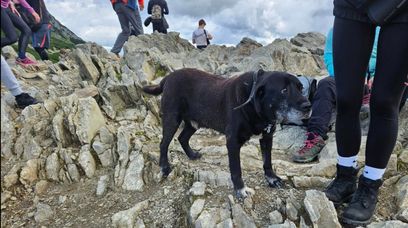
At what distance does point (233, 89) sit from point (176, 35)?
20.7m

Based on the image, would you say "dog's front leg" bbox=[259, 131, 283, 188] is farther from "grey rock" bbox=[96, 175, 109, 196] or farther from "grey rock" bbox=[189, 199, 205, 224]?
"grey rock" bbox=[96, 175, 109, 196]

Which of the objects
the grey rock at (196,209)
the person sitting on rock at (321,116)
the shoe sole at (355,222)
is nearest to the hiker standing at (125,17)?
the person sitting on rock at (321,116)

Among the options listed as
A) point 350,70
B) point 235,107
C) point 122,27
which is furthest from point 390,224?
point 122,27

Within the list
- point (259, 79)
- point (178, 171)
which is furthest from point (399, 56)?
point (178, 171)

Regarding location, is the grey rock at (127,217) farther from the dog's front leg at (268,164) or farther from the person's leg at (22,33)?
the person's leg at (22,33)

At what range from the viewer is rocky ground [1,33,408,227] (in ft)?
17.2

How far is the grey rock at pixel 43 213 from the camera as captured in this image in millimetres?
5954

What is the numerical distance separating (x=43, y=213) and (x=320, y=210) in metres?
4.64

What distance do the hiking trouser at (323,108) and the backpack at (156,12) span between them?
14354 mm

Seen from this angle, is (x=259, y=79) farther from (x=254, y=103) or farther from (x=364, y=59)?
(x=364, y=59)

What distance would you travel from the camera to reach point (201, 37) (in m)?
24.2

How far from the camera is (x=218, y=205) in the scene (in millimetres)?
5520

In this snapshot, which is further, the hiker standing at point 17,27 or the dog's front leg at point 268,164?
the dog's front leg at point 268,164

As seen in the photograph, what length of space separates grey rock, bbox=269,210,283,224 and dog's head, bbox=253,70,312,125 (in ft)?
4.58
